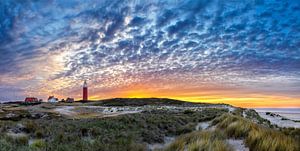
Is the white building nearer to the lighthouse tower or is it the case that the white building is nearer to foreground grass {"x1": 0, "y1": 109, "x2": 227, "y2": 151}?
the lighthouse tower

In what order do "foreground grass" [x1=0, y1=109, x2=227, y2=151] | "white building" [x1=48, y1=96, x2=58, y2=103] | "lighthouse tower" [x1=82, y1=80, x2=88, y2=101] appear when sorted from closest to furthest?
"foreground grass" [x1=0, y1=109, x2=227, y2=151] → "lighthouse tower" [x1=82, y1=80, x2=88, y2=101] → "white building" [x1=48, y1=96, x2=58, y2=103]

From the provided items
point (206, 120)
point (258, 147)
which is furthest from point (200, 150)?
point (206, 120)

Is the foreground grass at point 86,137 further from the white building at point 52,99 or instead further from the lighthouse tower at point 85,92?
the white building at point 52,99

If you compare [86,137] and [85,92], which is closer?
[86,137]

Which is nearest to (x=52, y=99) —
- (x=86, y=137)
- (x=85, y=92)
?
(x=85, y=92)

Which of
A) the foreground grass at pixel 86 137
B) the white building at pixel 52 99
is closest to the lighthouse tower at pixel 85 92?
the white building at pixel 52 99

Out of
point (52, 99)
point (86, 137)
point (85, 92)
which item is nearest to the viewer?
point (86, 137)

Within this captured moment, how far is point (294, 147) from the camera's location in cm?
788

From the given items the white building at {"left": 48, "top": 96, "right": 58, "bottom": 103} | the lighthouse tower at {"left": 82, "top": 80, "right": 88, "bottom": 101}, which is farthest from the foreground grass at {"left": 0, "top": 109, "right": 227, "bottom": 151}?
the white building at {"left": 48, "top": 96, "right": 58, "bottom": 103}

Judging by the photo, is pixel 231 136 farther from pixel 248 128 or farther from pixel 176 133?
pixel 176 133

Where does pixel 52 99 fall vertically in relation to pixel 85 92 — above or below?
below

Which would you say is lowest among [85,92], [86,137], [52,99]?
[52,99]

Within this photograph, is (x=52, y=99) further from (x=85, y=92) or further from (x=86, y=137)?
(x=86, y=137)

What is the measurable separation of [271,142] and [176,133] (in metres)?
7.77
